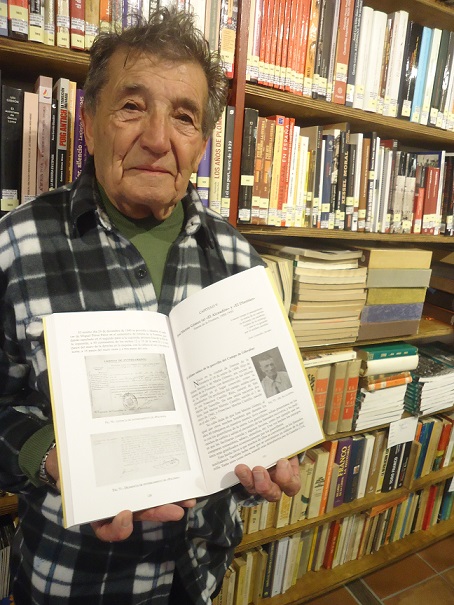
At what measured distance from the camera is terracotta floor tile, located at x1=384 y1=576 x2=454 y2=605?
1.67m

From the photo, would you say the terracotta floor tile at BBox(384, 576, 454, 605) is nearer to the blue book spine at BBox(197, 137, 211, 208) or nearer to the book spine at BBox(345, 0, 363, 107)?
the blue book spine at BBox(197, 137, 211, 208)

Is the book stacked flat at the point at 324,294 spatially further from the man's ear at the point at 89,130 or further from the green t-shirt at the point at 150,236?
the man's ear at the point at 89,130

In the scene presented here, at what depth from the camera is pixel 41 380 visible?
0.70m

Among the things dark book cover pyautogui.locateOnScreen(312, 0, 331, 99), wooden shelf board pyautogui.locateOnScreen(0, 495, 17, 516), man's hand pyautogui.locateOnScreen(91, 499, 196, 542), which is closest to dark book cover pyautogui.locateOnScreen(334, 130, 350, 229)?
dark book cover pyautogui.locateOnScreen(312, 0, 331, 99)

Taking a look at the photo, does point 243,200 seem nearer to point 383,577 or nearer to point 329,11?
point 329,11

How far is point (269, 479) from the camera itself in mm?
627

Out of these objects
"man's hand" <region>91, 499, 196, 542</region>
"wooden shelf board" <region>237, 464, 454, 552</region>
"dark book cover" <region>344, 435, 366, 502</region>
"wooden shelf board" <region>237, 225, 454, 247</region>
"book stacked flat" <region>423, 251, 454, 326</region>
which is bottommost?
"wooden shelf board" <region>237, 464, 454, 552</region>

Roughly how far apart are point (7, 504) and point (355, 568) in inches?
58.3

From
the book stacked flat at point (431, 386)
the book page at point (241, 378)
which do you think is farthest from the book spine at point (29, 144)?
the book stacked flat at point (431, 386)

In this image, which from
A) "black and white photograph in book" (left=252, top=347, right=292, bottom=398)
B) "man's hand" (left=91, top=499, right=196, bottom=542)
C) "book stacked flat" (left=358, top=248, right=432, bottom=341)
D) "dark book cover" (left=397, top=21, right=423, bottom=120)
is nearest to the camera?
"man's hand" (left=91, top=499, right=196, bottom=542)

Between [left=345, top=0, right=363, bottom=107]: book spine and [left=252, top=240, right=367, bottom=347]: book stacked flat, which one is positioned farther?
[left=252, top=240, right=367, bottom=347]: book stacked flat

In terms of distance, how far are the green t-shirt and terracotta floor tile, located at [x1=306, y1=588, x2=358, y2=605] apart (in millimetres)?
1603

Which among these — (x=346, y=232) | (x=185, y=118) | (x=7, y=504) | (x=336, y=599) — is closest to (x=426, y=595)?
(x=336, y=599)

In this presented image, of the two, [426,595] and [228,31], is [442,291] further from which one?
[228,31]
